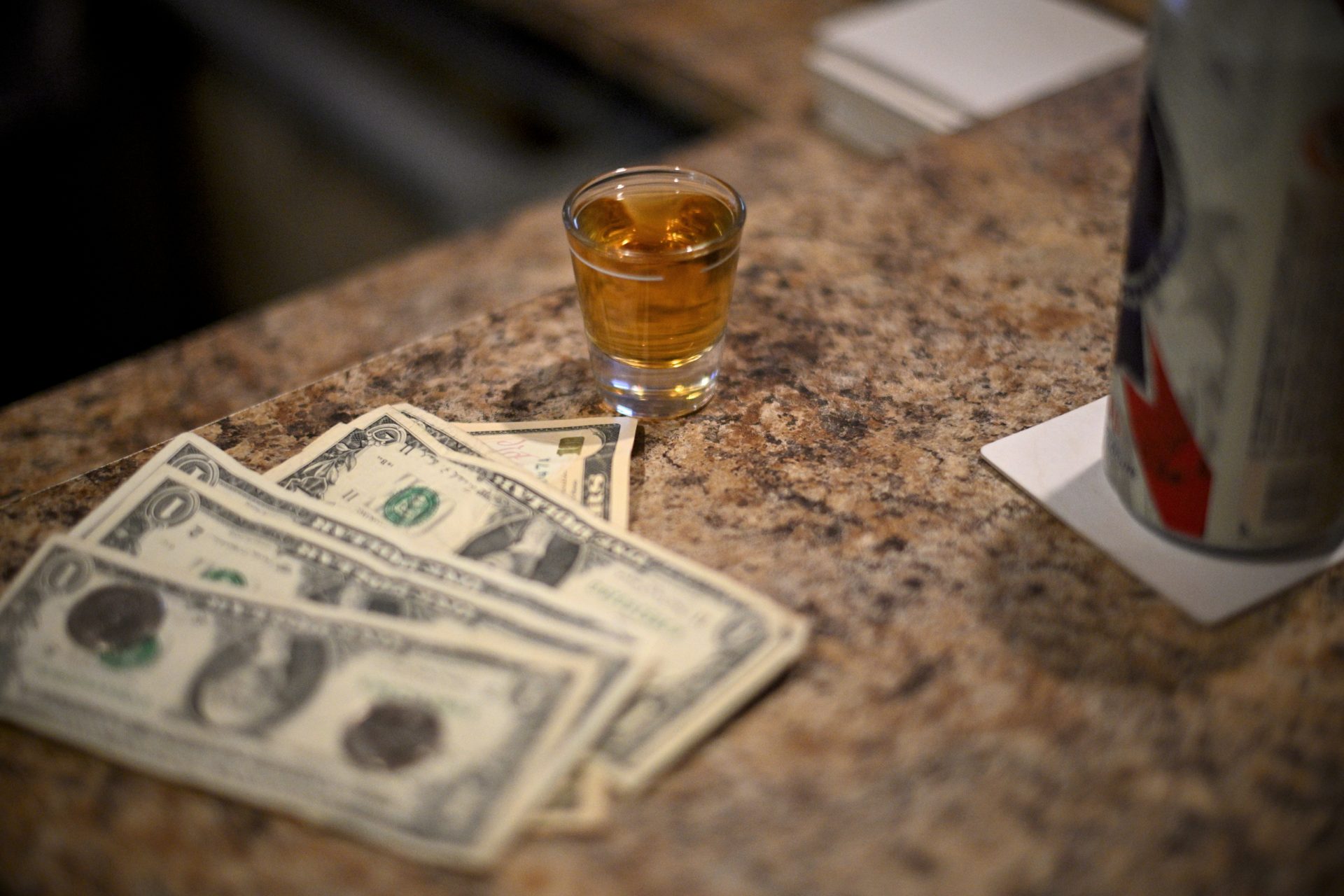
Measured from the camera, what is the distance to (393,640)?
561 mm

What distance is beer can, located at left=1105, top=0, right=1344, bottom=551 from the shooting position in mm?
465

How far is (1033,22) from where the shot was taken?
1.36m

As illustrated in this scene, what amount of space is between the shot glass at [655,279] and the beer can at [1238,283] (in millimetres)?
235

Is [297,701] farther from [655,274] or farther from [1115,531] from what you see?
[1115,531]

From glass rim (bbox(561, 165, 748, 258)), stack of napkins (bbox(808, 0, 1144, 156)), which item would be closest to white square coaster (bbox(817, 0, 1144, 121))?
stack of napkins (bbox(808, 0, 1144, 156))

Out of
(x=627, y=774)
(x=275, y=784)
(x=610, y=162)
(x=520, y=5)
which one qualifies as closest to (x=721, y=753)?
(x=627, y=774)

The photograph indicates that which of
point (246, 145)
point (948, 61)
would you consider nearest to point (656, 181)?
point (948, 61)

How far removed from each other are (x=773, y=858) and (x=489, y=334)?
1.50ft

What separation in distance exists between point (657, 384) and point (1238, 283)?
0.34 metres

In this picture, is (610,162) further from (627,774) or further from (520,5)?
(627,774)

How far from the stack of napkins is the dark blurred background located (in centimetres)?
37

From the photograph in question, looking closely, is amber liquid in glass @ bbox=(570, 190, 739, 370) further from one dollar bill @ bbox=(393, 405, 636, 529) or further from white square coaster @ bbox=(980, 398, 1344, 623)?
white square coaster @ bbox=(980, 398, 1344, 623)

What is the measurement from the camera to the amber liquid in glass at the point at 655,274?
0.65 meters

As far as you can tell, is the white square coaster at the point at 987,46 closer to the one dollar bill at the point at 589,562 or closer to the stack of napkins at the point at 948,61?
the stack of napkins at the point at 948,61
